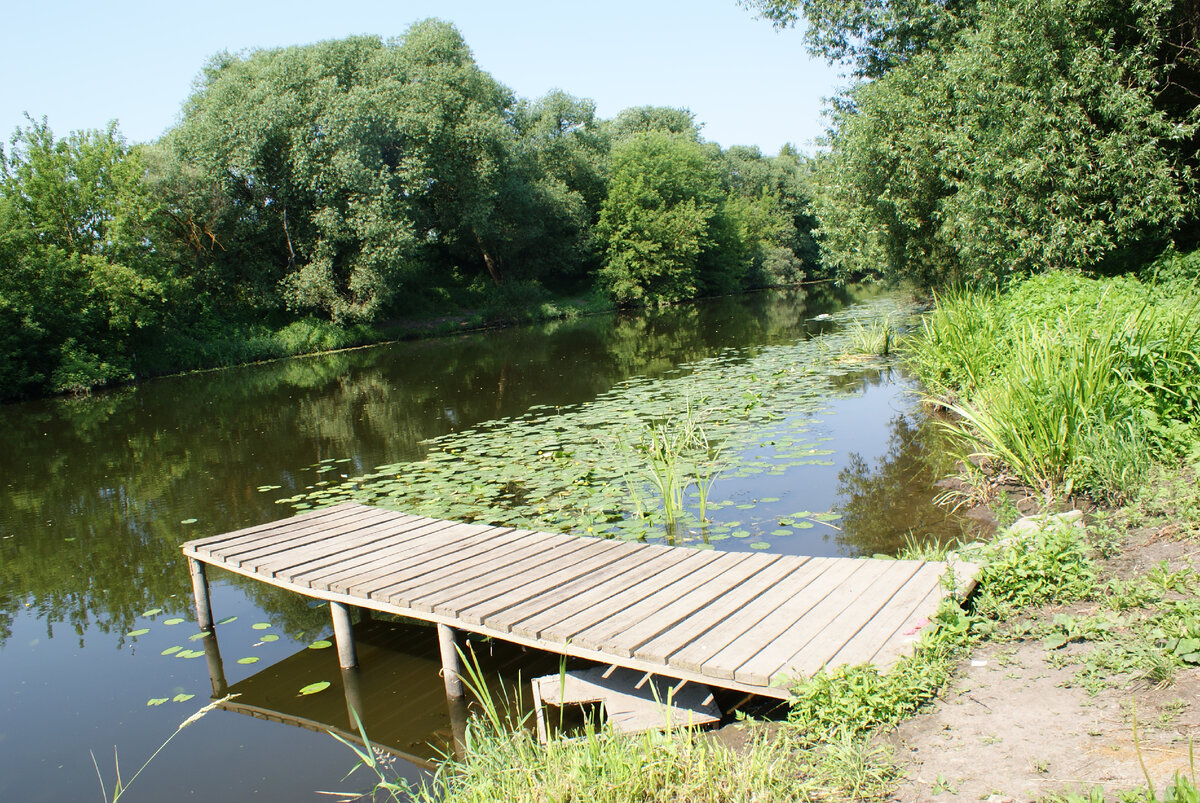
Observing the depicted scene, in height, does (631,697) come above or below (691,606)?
below

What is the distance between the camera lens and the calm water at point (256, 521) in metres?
4.20

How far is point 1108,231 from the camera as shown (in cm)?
1037

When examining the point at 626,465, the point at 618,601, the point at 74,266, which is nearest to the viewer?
the point at 618,601

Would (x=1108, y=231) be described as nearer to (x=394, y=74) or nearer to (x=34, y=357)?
(x=34, y=357)

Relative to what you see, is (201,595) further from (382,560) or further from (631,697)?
(631,697)

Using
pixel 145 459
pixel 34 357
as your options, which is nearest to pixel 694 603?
pixel 145 459

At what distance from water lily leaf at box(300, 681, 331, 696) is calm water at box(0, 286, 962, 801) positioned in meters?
0.06

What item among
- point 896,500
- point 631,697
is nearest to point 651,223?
point 896,500

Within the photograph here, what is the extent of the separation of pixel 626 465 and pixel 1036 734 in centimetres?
559

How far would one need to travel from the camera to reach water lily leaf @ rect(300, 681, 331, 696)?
15.2ft

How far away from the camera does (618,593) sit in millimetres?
4422

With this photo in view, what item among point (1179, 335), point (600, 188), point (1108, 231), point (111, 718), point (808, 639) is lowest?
point (111, 718)

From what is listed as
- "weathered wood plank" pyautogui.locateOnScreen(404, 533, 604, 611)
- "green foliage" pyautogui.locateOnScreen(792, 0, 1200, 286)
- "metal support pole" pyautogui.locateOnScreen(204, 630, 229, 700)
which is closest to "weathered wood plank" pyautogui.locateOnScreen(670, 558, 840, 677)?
"weathered wood plank" pyautogui.locateOnScreen(404, 533, 604, 611)

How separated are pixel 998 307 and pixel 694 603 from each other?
6832 mm
